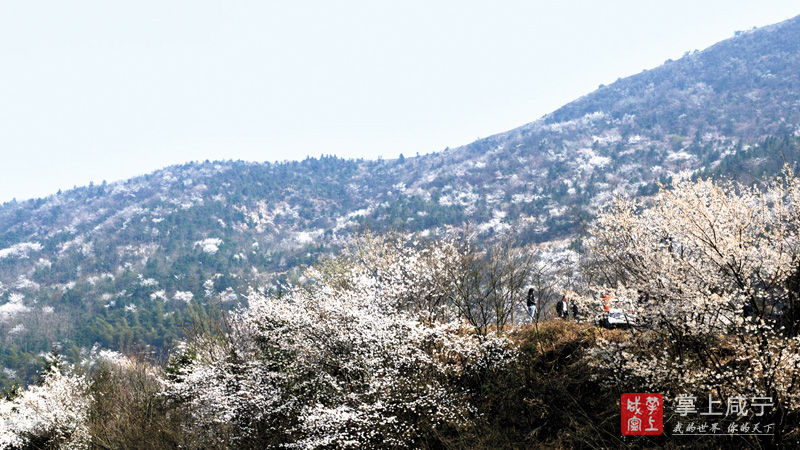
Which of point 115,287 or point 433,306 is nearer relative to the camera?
point 433,306

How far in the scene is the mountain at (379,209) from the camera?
311 ft

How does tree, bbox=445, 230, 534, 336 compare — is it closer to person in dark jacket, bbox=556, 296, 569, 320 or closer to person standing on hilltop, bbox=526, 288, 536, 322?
person standing on hilltop, bbox=526, 288, 536, 322

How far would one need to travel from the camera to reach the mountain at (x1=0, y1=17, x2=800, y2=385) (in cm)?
9488

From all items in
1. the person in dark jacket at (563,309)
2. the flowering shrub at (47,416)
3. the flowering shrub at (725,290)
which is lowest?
the flowering shrub at (47,416)

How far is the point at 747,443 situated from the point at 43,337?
391ft

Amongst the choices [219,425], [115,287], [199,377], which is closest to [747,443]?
[219,425]

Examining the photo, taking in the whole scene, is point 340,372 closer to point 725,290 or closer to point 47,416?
point 725,290

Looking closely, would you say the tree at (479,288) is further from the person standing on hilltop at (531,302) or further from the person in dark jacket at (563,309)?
the person in dark jacket at (563,309)

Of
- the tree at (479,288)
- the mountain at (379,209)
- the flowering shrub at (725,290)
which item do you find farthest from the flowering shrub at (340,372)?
the mountain at (379,209)

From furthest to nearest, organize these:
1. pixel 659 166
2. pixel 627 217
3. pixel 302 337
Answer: pixel 659 166
pixel 302 337
pixel 627 217

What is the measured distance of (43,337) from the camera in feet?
300

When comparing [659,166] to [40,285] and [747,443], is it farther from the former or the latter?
[40,285]

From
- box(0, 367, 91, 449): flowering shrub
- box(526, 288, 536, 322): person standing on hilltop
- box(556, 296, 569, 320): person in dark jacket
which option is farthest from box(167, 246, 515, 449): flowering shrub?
box(0, 367, 91, 449): flowering shrub

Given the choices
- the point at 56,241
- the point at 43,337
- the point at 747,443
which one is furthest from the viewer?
the point at 56,241
